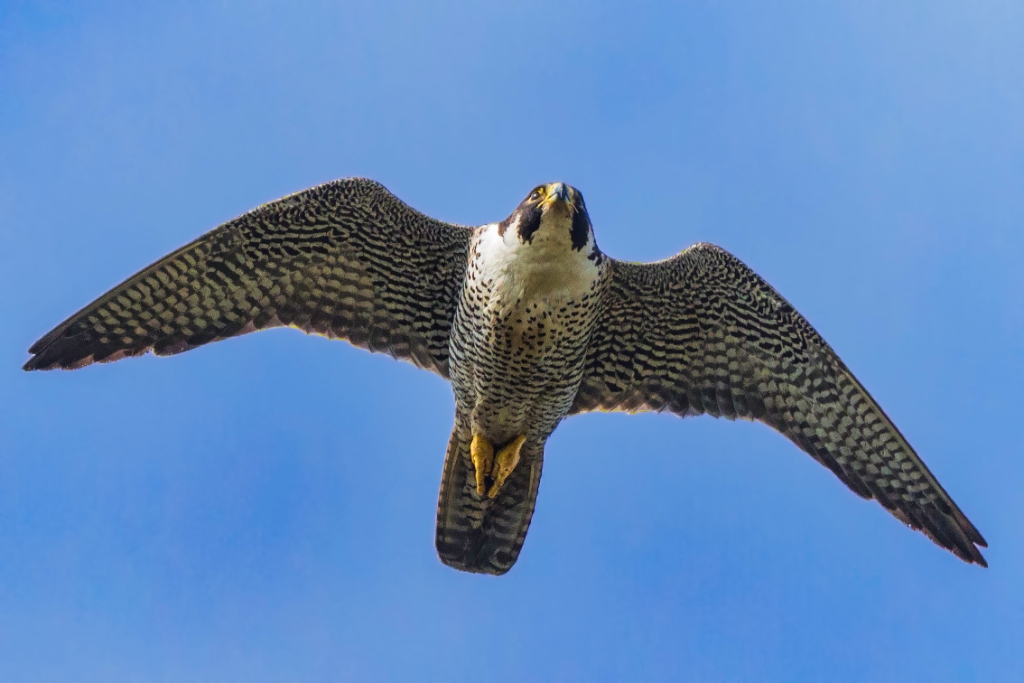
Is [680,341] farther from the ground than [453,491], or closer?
farther from the ground

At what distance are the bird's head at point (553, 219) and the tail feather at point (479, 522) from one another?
211cm

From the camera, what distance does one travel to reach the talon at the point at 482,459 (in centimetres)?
848

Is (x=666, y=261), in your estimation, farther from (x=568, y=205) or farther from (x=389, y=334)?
(x=389, y=334)

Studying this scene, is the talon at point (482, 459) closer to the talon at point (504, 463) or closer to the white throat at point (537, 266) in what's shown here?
the talon at point (504, 463)

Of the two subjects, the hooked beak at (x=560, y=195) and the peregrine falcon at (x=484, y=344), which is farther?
the peregrine falcon at (x=484, y=344)

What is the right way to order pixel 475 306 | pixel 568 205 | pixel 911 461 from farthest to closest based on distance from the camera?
pixel 911 461 → pixel 475 306 → pixel 568 205

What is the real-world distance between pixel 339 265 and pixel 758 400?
384cm

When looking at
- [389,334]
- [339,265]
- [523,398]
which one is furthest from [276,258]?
[523,398]

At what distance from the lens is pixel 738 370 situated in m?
8.82

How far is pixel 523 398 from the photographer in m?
8.17

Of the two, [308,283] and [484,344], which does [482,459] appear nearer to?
[484,344]

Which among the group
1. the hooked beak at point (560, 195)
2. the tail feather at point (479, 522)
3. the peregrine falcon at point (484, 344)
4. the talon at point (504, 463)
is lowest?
the tail feather at point (479, 522)

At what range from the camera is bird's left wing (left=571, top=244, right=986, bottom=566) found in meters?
8.52

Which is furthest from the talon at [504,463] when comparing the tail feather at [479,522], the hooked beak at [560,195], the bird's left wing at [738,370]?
the hooked beak at [560,195]
